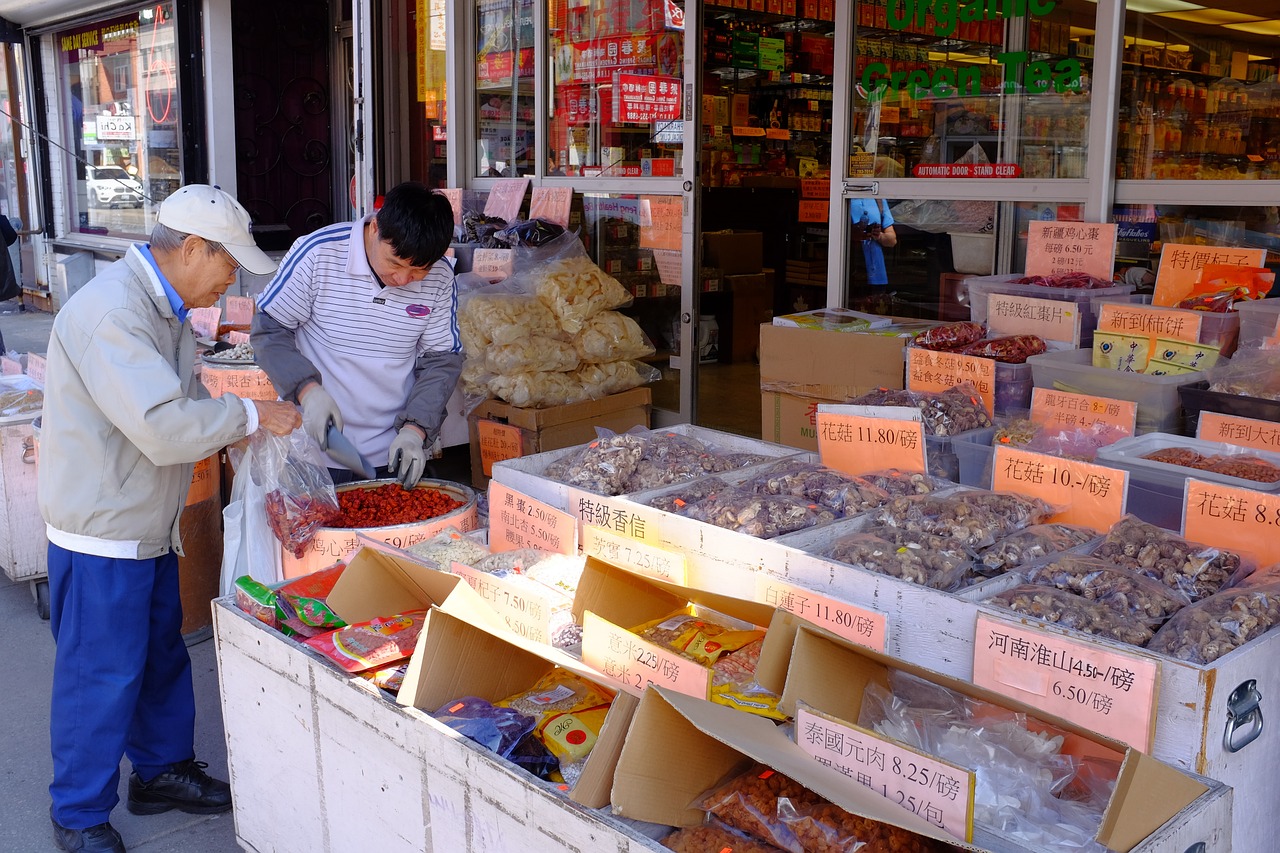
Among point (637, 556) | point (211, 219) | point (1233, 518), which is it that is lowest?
point (637, 556)

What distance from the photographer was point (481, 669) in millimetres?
2176

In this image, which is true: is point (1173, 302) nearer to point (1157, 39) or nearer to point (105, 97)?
point (1157, 39)

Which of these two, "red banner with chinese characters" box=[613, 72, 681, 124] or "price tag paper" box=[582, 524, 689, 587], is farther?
"red banner with chinese characters" box=[613, 72, 681, 124]

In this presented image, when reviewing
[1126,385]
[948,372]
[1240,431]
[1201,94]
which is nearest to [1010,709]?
[1240,431]

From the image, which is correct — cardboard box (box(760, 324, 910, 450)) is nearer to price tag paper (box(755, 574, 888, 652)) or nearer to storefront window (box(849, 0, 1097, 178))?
storefront window (box(849, 0, 1097, 178))

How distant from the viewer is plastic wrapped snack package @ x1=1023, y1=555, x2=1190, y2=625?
1942mm

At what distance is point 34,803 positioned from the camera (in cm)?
319

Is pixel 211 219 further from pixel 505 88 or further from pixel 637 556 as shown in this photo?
pixel 505 88

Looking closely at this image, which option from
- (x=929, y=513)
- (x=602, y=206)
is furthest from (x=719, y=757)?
(x=602, y=206)

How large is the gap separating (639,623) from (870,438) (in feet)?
2.81

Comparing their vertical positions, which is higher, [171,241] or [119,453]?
[171,241]

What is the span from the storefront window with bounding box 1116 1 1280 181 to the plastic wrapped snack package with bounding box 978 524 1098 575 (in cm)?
221

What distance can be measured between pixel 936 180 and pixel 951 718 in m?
3.24

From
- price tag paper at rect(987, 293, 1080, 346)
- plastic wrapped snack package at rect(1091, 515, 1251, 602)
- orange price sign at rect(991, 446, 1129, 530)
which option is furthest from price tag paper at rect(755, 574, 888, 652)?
price tag paper at rect(987, 293, 1080, 346)
